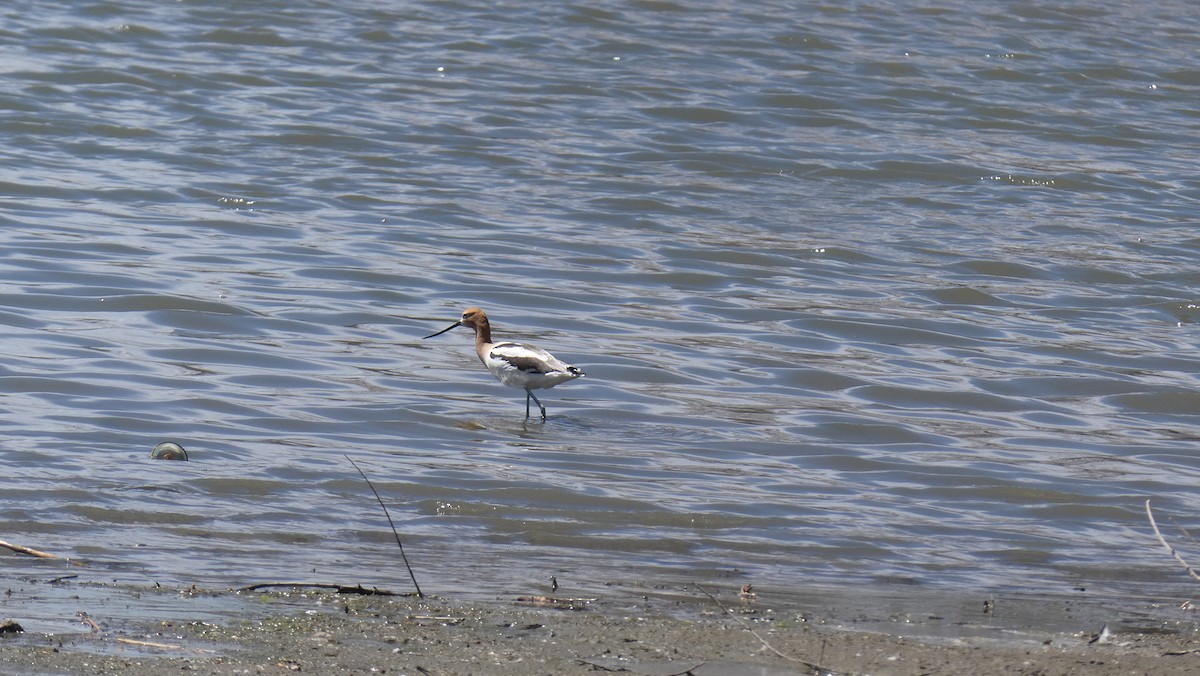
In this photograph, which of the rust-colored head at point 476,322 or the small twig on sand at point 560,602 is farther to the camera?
the rust-colored head at point 476,322

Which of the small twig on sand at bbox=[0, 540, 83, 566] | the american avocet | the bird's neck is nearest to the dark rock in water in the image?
the small twig on sand at bbox=[0, 540, 83, 566]

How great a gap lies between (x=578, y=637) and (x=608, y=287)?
7836 millimetres

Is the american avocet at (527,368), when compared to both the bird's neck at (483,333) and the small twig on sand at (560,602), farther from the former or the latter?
the small twig on sand at (560,602)

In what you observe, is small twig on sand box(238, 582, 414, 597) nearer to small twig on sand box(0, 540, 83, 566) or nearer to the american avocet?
small twig on sand box(0, 540, 83, 566)

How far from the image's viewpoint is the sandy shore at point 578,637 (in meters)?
5.07

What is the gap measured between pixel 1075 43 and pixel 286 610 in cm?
1908

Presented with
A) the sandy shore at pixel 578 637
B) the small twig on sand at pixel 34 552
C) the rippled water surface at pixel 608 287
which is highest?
the sandy shore at pixel 578 637

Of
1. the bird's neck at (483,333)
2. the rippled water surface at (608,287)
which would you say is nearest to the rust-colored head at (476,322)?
the bird's neck at (483,333)

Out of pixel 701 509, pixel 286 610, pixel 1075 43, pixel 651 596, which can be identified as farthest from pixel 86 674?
pixel 1075 43

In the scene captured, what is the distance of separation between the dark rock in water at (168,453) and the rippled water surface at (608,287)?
10 cm

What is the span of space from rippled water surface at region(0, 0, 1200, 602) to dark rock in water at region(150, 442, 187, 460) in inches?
4.1

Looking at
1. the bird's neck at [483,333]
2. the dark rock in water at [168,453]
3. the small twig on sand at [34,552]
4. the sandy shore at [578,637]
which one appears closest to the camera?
the sandy shore at [578,637]

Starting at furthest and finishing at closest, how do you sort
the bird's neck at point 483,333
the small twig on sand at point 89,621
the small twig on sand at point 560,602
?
1. the bird's neck at point 483,333
2. the small twig on sand at point 560,602
3. the small twig on sand at point 89,621

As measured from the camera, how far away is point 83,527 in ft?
23.3
